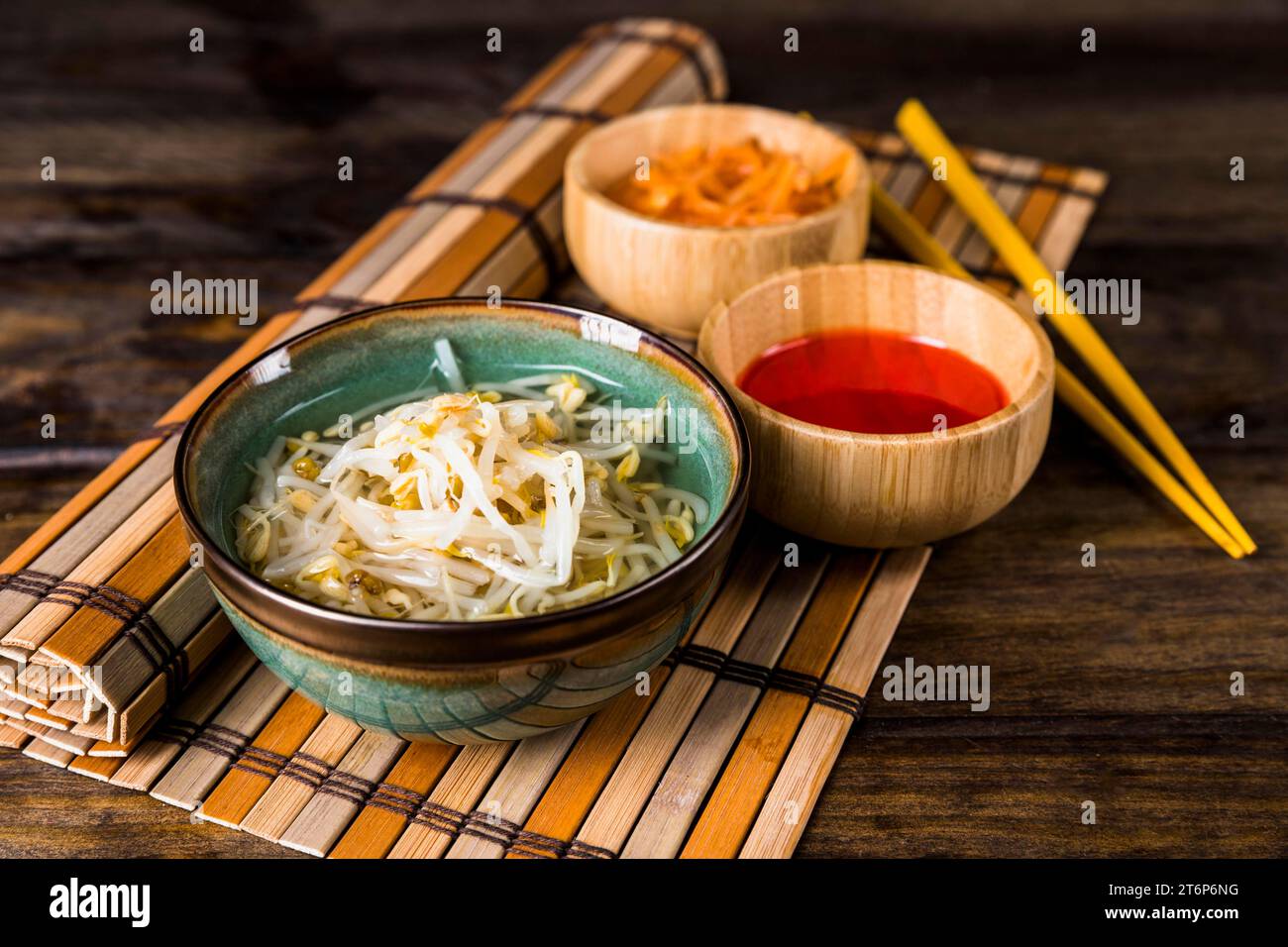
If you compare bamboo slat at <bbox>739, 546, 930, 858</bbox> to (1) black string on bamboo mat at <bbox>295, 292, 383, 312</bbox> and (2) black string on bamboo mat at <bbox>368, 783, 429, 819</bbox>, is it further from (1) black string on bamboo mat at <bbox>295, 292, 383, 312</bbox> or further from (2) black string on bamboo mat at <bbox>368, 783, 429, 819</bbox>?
(1) black string on bamboo mat at <bbox>295, 292, 383, 312</bbox>

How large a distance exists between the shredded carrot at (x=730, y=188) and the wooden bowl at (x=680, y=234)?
1.8 inches

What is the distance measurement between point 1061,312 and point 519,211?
94cm

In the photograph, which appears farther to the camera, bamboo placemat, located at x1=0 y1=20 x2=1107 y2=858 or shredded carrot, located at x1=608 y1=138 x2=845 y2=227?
shredded carrot, located at x1=608 y1=138 x2=845 y2=227

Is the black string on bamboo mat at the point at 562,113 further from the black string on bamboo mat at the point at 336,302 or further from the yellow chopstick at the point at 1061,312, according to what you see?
the black string on bamboo mat at the point at 336,302

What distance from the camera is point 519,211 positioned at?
7.97ft

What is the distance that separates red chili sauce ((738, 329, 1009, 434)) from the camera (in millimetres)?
1908

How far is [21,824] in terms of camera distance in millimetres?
1563

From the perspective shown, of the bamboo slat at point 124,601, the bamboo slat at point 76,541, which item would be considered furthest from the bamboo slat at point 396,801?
the bamboo slat at point 76,541

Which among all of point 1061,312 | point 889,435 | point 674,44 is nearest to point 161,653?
point 889,435

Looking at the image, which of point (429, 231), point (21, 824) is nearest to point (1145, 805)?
point (21, 824)

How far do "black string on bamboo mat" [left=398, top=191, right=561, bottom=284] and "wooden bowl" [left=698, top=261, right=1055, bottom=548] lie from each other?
1.98 feet

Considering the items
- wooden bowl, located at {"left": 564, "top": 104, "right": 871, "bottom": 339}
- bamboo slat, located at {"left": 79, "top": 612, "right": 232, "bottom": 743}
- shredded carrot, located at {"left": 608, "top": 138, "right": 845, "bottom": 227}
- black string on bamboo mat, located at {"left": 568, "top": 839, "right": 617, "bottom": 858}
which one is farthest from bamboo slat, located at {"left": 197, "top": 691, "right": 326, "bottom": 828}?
shredded carrot, located at {"left": 608, "top": 138, "right": 845, "bottom": 227}

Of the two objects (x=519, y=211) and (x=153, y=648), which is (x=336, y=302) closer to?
(x=519, y=211)

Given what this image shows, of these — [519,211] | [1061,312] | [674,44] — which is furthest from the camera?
[674,44]
